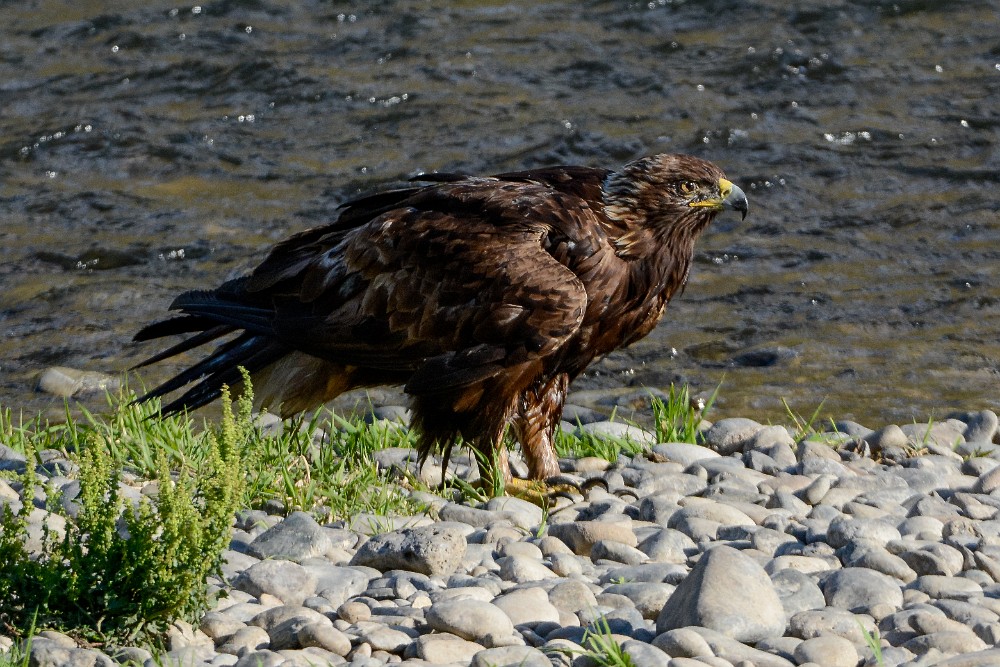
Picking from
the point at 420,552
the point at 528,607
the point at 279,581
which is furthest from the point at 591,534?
the point at 279,581

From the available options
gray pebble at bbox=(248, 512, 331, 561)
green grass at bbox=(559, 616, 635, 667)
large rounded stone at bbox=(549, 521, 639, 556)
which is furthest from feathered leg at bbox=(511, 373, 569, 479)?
green grass at bbox=(559, 616, 635, 667)

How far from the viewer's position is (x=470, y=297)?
5043 millimetres

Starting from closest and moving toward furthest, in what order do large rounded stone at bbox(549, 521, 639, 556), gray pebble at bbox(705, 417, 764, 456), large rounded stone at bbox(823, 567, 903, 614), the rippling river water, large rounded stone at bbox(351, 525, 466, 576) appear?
1. large rounded stone at bbox(823, 567, 903, 614)
2. large rounded stone at bbox(351, 525, 466, 576)
3. large rounded stone at bbox(549, 521, 639, 556)
4. gray pebble at bbox(705, 417, 764, 456)
5. the rippling river water

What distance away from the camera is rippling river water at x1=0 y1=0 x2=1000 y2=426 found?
26.2 ft

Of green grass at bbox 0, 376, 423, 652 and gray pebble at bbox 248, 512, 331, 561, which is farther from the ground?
green grass at bbox 0, 376, 423, 652

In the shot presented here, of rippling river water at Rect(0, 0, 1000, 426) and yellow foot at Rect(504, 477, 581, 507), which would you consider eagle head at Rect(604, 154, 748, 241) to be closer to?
yellow foot at Rect(504, 477, 581, 507)

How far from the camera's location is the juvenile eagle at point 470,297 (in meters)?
4.98

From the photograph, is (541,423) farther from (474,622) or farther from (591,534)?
(474,622)

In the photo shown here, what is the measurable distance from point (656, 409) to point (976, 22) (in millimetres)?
8274

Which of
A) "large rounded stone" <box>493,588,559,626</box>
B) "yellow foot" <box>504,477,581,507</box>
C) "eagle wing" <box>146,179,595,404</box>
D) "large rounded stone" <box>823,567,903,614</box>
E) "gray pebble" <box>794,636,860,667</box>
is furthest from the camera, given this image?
"yellow foot" <box>504,477,581,507</box>

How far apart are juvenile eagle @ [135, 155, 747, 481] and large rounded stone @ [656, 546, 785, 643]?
1.51m

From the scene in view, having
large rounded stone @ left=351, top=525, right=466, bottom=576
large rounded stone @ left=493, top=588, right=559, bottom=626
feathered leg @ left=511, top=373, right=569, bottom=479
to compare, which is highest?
large rounded stone @ left=493, top=588, right=559, bottom=626

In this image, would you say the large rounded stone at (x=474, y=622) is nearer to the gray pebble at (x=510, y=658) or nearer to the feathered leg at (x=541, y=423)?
the gray pebble at (x=510, y=658)

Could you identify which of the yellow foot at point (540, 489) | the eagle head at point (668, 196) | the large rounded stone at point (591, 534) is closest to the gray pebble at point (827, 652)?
the large rounded stone at point (591, 534)
